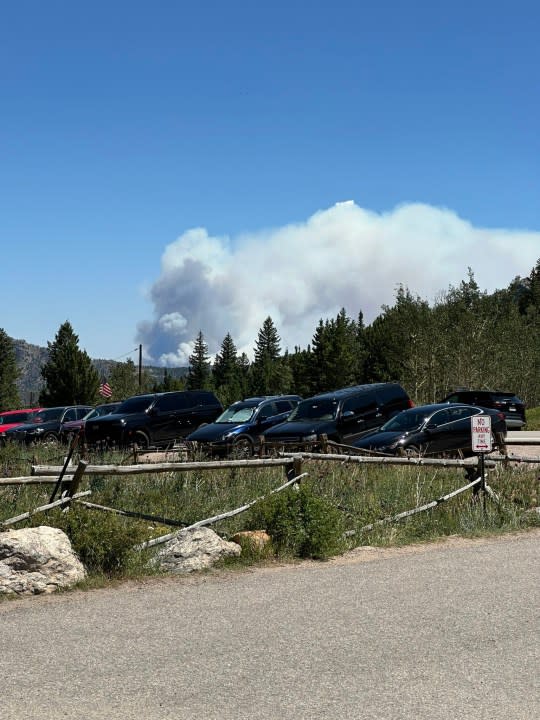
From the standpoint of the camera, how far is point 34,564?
7676 mm

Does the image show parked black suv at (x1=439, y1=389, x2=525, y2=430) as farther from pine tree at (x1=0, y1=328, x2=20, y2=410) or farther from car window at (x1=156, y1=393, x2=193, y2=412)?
pine tree at (x1=0, y1=328, x2=20, y2=410)

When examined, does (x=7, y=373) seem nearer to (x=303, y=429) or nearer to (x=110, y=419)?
(x=110, y=419)

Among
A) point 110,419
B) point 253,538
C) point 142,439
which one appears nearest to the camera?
point 253,538

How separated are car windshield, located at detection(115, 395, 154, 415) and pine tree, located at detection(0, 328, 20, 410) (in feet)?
209

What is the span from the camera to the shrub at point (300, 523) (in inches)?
361

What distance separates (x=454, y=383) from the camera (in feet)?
182

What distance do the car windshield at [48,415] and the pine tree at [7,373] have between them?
5669 cm

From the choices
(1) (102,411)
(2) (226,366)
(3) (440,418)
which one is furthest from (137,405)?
(2) (226,366)

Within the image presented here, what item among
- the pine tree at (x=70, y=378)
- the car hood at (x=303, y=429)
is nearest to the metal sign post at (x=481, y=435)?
the car hood at (x=303, y=429)

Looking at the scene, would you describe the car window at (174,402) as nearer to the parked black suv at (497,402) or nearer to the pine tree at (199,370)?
the parked black suv at (497,402)

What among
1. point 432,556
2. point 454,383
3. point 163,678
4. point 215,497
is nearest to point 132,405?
point 215,497

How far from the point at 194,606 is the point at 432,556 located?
3.27 metres

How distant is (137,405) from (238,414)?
3615 mm

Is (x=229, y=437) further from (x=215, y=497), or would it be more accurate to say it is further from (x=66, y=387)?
(x=66, y=387)
